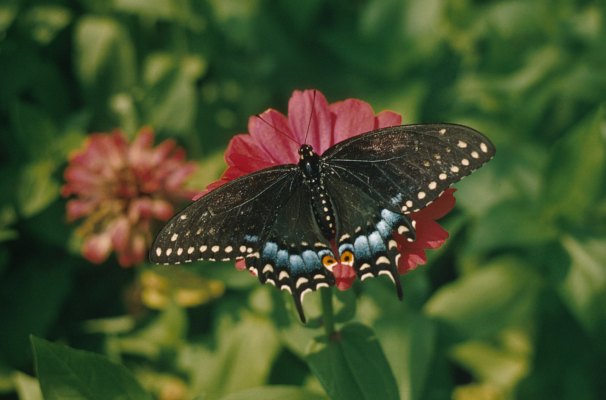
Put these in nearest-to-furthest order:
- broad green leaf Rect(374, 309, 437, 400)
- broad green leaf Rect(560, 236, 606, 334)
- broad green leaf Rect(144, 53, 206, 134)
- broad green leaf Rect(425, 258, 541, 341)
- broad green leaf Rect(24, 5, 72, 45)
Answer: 1. broad green leaf Rect(374, 309, 437, 400)
2. broad green leaf Rect(560, 236, 606, 334)
3. broad green leaf Rect(425, 258, 541, 341)
4. broad green leaf Rect(144, 53, 206, 134)
5. broad green leaf Rect(24, 5, 72, 45)

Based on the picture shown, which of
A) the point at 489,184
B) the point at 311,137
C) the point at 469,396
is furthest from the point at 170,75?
the point at 469,396

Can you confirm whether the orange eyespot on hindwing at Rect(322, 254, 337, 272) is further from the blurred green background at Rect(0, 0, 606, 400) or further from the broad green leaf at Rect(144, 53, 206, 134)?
the broad green leaf at Rect(144, 53, 206, 134)

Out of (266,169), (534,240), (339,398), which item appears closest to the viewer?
(339,398)

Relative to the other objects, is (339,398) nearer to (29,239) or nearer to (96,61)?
(29,239)

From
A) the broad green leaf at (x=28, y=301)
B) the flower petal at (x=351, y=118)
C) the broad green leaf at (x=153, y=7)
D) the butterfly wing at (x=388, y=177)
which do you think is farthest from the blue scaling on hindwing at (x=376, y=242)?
the broad green leaf at (x=153, y=7)

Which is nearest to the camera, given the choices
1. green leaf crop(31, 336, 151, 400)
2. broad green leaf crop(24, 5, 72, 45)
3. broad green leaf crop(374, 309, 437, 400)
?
green leaf crop(31, 336, 151, 400)

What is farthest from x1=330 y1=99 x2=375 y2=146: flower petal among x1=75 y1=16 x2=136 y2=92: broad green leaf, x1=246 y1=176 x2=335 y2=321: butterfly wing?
x1=75 y1=16 x2=136 y2=92: broad green leaf

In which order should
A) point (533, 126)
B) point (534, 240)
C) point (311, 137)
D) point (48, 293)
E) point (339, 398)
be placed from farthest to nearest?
point (533, 126)
point (48, 293)
point (534, 240)
point (311, 137)
point (339, 398)
